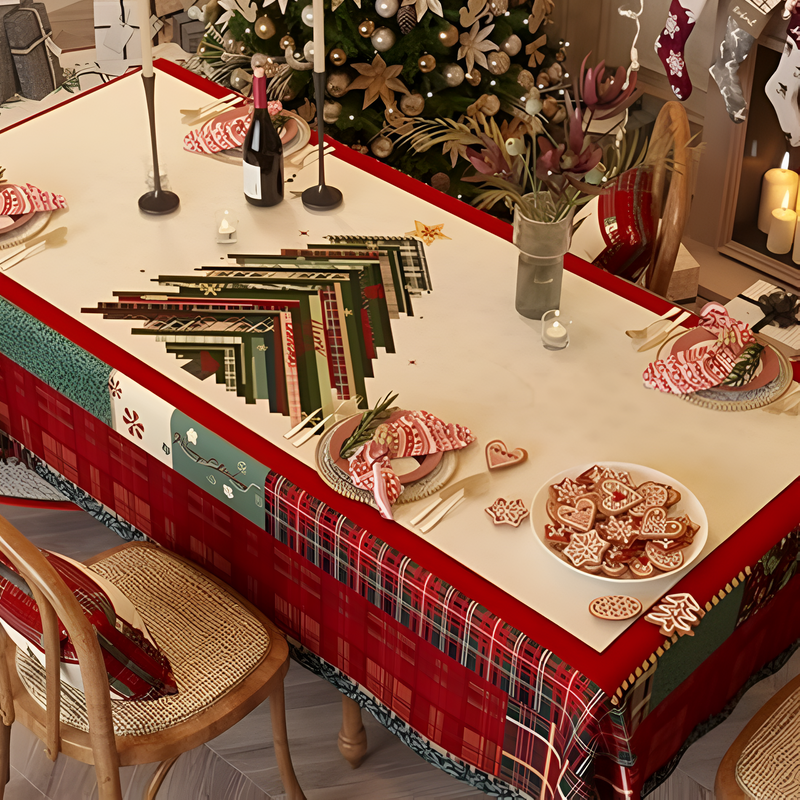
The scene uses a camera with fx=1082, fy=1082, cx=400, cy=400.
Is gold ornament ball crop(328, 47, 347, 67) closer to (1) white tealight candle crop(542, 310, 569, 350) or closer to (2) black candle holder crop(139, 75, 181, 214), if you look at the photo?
(2) black candle holder crop(139, 75, 181, 214)

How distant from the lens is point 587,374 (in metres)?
1.88

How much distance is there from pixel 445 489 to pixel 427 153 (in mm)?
2044

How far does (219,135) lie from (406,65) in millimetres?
1033

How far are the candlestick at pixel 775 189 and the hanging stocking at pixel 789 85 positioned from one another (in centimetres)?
28

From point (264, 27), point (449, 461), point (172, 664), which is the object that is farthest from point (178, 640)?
point (264, 27)

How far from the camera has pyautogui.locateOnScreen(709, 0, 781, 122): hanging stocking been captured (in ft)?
11.1

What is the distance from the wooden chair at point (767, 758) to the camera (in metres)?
1.59

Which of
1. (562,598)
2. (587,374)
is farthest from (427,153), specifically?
(562,598)

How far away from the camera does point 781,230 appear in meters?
3.72

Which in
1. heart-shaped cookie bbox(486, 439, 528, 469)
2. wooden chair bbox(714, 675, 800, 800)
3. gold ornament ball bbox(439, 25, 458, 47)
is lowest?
wooden chair bbox(714, 675, 800, 800)

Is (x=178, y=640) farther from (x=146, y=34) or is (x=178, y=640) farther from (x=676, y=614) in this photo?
(x=146, y=34)

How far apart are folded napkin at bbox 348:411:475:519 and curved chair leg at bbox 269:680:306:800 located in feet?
1.34

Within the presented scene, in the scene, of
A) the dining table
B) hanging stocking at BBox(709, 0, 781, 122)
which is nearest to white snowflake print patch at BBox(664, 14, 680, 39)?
hanging stocking at BBox(709, 0, 781, 122)

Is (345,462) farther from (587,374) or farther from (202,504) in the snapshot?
(587,374)
